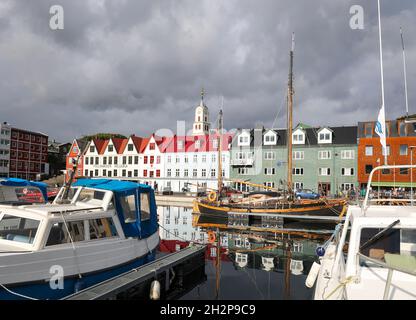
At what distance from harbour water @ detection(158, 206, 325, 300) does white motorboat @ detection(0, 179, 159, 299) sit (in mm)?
3314

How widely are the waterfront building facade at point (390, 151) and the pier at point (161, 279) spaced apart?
43538 mm

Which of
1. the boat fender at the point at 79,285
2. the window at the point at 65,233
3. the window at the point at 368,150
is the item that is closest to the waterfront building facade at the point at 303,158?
the window at the point at 368,150

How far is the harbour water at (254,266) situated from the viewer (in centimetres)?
1304

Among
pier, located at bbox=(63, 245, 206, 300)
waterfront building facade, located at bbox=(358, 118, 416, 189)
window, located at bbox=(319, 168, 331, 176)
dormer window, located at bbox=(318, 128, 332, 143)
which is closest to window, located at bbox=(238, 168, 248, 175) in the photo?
window, located at bbox=(319, 168, 331, 176)

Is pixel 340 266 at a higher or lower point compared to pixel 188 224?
higher

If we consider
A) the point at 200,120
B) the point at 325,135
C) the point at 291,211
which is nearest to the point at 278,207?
the point at 291,211

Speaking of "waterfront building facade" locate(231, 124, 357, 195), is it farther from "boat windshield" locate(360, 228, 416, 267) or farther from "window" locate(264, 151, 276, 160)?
"boat windshield" locate(360, 228, 416, 267)

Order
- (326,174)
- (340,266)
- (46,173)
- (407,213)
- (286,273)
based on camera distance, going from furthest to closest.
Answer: (46,173) < (326,174) < (286,273) < (407,213) < (340,266)

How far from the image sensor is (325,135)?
58.1 metres

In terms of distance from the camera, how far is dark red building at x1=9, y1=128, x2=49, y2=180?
89062mm

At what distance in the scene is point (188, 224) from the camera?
34219 millimetres
